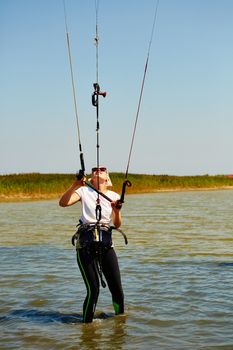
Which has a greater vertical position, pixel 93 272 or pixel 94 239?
pixel 94 239

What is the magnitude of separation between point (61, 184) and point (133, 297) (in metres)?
41.6

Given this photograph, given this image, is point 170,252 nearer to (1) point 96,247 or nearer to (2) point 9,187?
(1) point 96,247

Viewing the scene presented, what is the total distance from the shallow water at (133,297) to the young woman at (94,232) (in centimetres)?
72

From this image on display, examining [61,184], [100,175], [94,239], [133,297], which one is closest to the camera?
[94,239]

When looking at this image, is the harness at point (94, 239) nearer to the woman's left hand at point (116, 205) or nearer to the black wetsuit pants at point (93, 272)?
the black wetsuit pants at point (93, 272)

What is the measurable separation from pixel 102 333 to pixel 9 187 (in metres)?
40.6

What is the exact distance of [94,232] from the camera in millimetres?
7648

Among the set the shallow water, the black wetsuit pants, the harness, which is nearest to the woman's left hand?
the harness

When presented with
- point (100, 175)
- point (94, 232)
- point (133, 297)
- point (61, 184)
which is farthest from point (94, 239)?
point (61, 184)

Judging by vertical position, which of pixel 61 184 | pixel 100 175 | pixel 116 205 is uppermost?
pixel 61 184

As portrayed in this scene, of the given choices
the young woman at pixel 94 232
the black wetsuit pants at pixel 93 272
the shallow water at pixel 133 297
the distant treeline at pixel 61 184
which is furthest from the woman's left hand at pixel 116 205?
the distant treeline at pixel 61 184

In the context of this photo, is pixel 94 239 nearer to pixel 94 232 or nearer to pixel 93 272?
pixel 94 232

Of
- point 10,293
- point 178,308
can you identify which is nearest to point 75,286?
point 10,293

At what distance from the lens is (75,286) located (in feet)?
35.4
